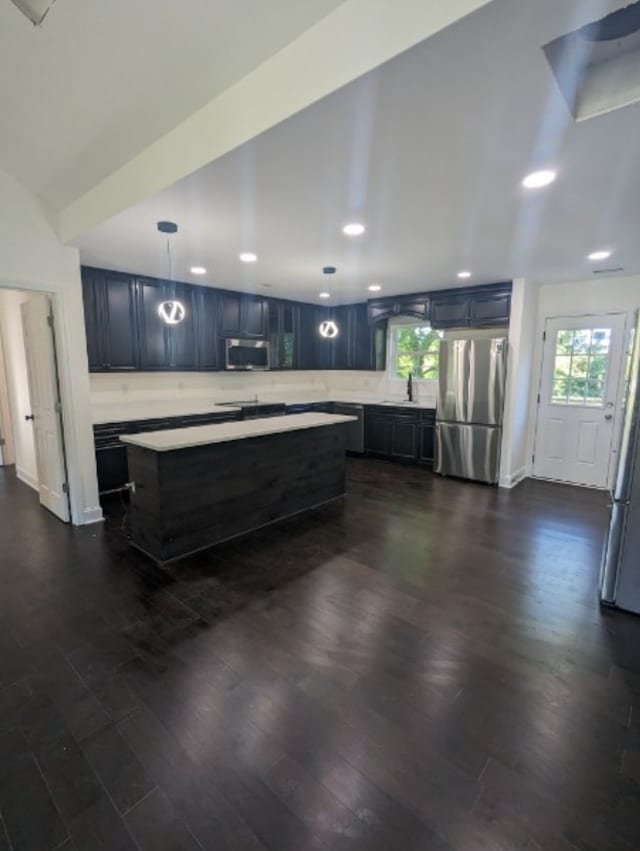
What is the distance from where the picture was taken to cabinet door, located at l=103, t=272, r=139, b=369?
440 centimetres

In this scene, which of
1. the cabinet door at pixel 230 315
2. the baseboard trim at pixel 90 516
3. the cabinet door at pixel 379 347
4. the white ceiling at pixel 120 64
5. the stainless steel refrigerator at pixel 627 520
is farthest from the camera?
the cabinet door at pixel 379 347

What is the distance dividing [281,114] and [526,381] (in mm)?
4593

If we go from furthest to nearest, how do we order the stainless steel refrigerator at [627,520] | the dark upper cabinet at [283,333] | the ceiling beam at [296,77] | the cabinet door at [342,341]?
the cabinet door at [342,341]
the dark upper cabinet at [283,333]
the stainless steel refrigerator at [627,520]
the ceiling beam at [296,77]

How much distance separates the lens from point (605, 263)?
4.02 m

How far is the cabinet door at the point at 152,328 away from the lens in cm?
469

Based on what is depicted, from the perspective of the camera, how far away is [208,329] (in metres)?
5.36

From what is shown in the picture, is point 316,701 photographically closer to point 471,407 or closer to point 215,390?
point 471,407

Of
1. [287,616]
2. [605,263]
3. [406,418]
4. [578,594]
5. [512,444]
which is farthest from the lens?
[406,418]

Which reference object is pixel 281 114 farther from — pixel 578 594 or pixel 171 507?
pixel 578 594

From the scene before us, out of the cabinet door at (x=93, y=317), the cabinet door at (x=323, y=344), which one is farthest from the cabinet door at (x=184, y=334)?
the cabinet door at (x=323, y=344)

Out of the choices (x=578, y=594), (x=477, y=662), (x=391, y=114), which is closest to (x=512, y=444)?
(x=578, y=594)

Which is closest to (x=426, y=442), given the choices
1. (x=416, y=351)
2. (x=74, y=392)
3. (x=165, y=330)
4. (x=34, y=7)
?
(x=416, y=351)

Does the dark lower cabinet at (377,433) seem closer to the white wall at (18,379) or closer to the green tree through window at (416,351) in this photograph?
the green tree through window at (416,351)

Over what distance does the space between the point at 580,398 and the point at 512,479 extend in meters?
1.32
